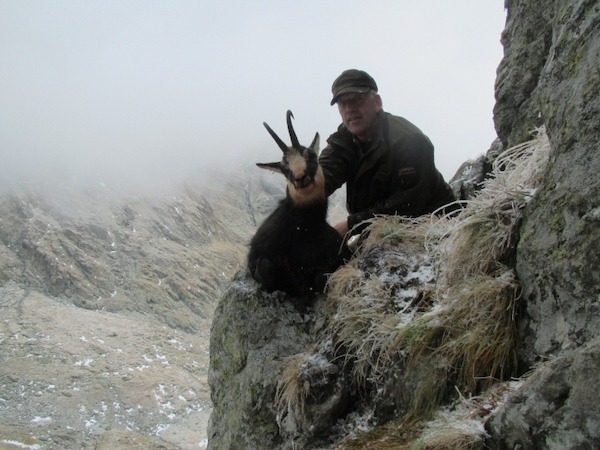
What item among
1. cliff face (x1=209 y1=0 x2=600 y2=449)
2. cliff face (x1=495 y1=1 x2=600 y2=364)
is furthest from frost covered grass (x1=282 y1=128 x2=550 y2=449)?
cliff face (x1=495 y1=1 x2=600 y2=364)

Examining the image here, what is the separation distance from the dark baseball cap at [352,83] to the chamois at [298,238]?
34.4 inches

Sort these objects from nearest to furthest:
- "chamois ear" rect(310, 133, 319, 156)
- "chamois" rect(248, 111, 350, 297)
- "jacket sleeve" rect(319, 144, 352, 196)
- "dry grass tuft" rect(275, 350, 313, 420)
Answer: "dry grass tuft" rect(275, 350, 313, 420)
"chamois" rect(248, 111, 350, 297)
"chamois ear" rect(310, 133, 319, 156)
"jacket sleeve" rect(319, 144, 352, 196)

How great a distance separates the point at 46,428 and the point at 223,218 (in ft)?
294

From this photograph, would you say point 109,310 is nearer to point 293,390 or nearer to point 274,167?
point 274,167

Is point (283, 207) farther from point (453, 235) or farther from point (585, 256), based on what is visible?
point (585, 256)

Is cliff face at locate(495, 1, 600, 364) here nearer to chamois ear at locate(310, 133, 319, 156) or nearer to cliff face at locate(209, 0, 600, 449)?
cliff face at locate(209, 0, 600, 449)

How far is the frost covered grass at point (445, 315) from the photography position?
10.7 feet

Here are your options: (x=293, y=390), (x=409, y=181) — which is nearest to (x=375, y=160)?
(x=409, y=181)

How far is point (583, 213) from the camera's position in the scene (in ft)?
8.95

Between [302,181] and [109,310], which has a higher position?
[109,310]

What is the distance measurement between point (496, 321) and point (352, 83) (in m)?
4.44

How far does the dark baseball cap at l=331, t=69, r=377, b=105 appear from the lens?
6996mm

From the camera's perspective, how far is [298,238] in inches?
257

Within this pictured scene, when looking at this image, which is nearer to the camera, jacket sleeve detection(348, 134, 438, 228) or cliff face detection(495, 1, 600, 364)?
cliff face detection(495, 1, 600, 364)
